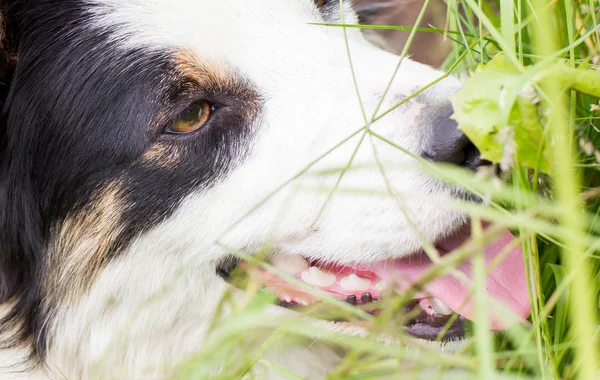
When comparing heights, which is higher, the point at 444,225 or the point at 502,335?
the point at 444,225

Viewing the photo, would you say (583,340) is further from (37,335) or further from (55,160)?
(37,335)

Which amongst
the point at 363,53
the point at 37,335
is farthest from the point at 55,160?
the point at 363,53

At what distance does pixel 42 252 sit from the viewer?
2.05 m

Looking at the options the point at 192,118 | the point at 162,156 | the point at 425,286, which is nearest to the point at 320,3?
the point at 192,118

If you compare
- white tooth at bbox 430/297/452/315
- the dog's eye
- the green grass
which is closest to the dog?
white tooth at bbox 430/297/452/315

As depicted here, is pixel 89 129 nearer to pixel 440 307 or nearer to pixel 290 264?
pixel 290 264

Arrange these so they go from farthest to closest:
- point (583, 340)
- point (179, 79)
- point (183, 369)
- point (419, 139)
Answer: point (179, 79) < point (419, 139) < point (183, 369) < point (583, 340)

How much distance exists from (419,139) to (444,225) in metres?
0.25

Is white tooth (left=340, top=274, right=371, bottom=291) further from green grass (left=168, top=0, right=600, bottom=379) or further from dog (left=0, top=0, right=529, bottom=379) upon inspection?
green grass (left=168, top=0, right=600, bottom=379)

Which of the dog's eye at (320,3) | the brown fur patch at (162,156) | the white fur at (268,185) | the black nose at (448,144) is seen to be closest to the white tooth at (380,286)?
the white fur at (268,185)

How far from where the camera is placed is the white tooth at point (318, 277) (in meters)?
1.98

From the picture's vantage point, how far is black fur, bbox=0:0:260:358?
190 cm

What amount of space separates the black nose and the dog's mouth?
223mm

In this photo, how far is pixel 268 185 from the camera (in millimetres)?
1896
